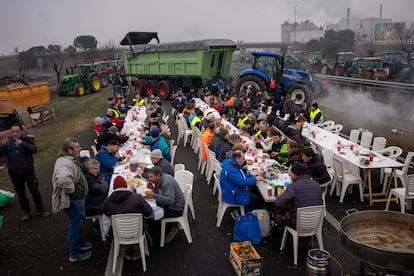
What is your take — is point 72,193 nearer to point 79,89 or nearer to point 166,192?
point 166,192

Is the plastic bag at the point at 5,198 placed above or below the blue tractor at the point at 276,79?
below

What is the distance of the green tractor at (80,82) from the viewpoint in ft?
84.3

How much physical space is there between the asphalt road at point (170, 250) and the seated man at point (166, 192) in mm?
687

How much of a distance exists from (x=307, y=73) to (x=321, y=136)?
8796 millimetres

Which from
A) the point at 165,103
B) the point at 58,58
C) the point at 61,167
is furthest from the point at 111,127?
the point at 58,58

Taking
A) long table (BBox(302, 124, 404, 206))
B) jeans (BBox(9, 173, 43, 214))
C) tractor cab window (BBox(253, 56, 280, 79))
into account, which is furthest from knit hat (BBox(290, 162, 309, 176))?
tractor cab window (BBox(253, 56, 280, 79))

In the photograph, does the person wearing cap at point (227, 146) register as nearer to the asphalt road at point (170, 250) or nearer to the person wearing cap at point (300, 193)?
the asphalt road at point (170, 250)

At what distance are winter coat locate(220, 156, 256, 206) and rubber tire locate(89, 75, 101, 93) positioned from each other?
2328cm

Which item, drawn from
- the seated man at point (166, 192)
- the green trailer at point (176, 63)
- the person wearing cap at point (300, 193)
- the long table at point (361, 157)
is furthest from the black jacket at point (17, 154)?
the green trailer at point (176, 63)

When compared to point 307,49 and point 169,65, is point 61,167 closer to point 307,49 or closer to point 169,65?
point 169,65

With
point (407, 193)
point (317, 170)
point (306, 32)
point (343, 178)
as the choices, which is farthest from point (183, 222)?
point (306, 32)

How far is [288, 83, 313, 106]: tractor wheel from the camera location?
53.9 ft

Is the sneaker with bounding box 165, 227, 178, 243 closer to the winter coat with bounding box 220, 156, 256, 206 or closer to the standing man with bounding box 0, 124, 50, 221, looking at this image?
the winter coat with bounding box 220, 156, 256, 206

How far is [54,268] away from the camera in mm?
5371
